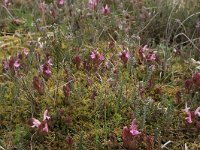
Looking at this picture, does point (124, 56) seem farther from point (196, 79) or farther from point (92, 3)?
point (92, 3)

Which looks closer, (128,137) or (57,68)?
(128,137)

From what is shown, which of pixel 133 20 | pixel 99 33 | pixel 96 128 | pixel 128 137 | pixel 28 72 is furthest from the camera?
pixel 133 20

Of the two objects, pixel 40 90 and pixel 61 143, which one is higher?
pixel 40 90

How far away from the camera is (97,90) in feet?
10.2

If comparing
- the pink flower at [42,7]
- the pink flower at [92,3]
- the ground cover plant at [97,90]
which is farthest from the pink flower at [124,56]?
the pink flower at [42,7]

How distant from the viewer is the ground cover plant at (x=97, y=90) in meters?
2.65

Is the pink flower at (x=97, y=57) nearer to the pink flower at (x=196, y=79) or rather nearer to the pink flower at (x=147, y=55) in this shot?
the pink flower at (x=147, y=55)

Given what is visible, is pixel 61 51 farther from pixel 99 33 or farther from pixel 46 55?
pixel 99 33

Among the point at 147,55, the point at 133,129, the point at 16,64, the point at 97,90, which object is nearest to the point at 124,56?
the point at 147,55

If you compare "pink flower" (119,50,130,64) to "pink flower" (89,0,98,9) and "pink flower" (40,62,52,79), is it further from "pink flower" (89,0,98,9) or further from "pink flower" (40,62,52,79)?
"pink flower" (89,0,98,9)

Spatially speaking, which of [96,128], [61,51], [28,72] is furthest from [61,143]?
[61,51]

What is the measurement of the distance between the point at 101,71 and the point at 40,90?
1.92 feet

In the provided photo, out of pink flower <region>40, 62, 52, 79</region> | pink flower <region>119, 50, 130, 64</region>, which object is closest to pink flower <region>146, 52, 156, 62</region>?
pink flower <region>119, 50, 130, 64</region>

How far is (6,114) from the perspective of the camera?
2848 millimetres
